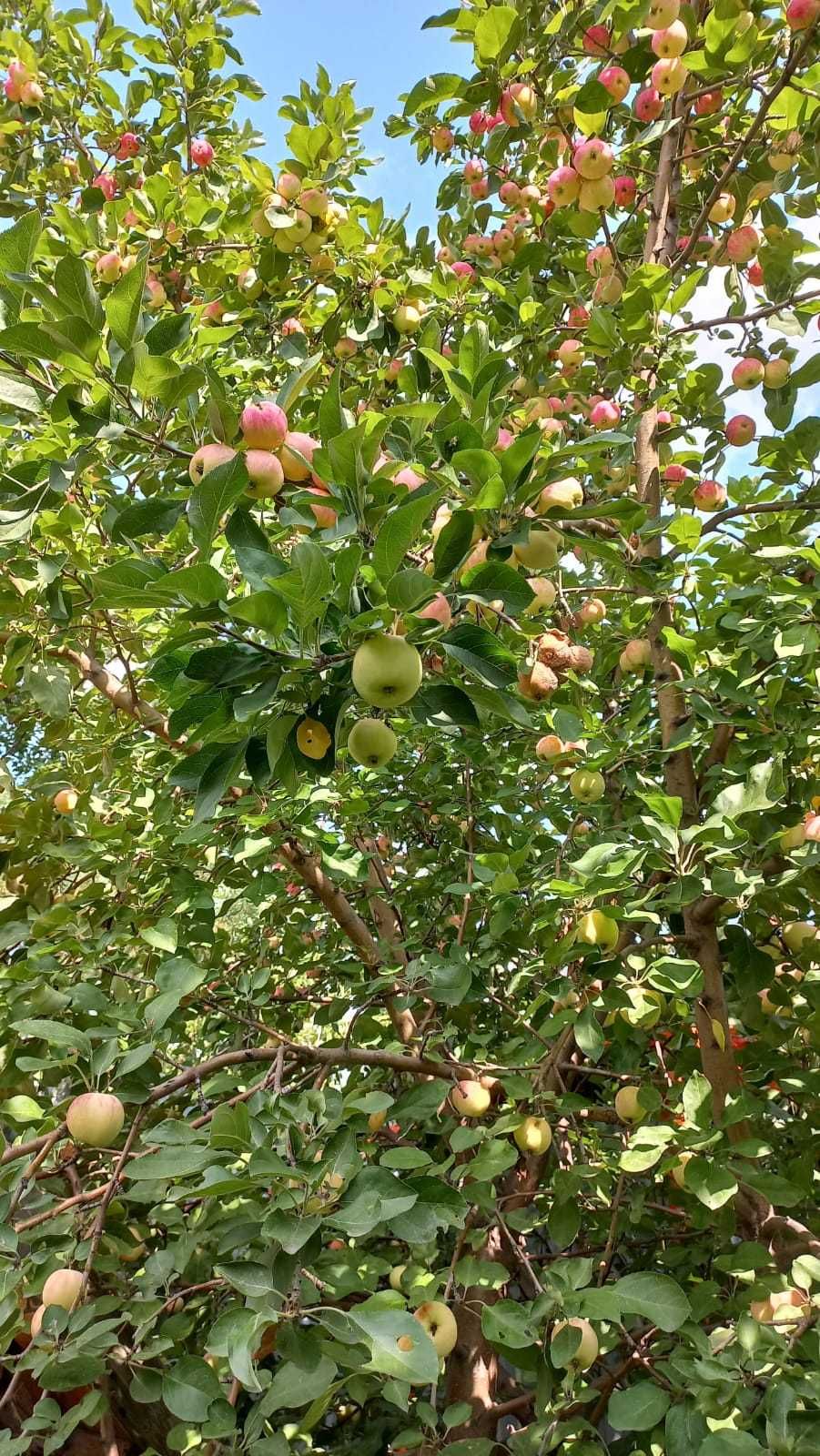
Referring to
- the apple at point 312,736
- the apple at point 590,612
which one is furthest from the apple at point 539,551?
the apple at point 590,612

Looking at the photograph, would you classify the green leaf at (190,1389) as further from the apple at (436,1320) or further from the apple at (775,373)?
the apple at (775,373)

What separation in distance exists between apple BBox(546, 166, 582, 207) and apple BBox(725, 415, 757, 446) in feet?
2.32

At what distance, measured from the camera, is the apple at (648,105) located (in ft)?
7.41

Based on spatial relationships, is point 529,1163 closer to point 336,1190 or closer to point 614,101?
point 336,1190

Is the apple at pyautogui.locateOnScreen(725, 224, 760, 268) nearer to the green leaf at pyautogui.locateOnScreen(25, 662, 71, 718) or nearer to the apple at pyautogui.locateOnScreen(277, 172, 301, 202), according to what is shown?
the apple at pyautogui.locateOnScreen(277, 172, 301, 202)

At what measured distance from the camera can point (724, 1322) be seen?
1923 mm

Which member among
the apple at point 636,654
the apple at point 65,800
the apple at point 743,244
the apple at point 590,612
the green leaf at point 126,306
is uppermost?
the apple at point 743,244

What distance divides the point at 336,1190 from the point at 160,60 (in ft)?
12.0

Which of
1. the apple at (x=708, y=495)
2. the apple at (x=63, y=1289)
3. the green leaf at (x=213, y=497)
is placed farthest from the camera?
the apple at (x=708, y=495)

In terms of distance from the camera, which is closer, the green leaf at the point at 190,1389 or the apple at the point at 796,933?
the green leaf at the point at 190,1389

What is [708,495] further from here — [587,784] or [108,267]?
[108,267]

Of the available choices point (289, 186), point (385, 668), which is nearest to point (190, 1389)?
point (385, 668)

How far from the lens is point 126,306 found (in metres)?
1.07

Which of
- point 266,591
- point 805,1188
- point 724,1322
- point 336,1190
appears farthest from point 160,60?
point 724,1322
